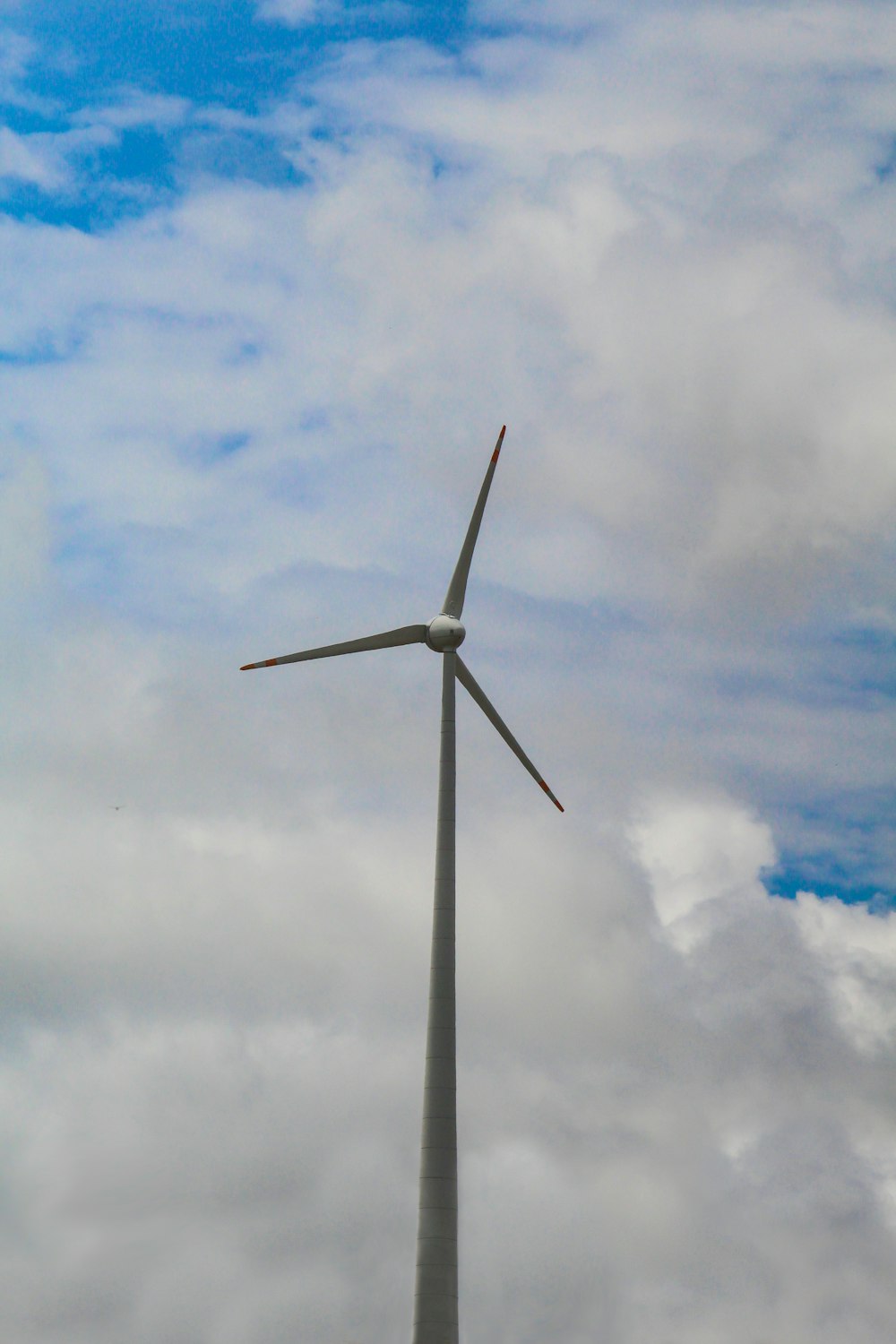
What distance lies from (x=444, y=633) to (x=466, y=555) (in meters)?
6.80

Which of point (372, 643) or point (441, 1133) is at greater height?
point (372, 643)

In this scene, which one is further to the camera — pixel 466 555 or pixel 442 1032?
pixel 466 555

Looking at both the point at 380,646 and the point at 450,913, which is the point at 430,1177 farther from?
the point at 380,646

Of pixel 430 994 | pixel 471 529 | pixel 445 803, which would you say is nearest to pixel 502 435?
pixel 471 529

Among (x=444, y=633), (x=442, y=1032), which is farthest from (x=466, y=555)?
(x=442, y=1032)

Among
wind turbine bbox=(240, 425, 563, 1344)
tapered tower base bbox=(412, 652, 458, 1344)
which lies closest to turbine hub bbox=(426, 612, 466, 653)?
wind turbine bbox=(240, 425, 563, 1344)

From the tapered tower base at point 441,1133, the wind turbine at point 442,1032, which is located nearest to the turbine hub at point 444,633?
the wind turbine at point 442,1032

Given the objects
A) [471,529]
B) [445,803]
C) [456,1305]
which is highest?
[471,529]

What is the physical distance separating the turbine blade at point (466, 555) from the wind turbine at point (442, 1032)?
0.08 metres

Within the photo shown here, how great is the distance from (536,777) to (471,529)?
44.1 feet

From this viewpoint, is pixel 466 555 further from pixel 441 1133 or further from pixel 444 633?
pixel 441 1133

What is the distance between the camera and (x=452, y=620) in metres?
86.9

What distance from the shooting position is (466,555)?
9156cm

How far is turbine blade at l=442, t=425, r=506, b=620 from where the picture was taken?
294 feet
